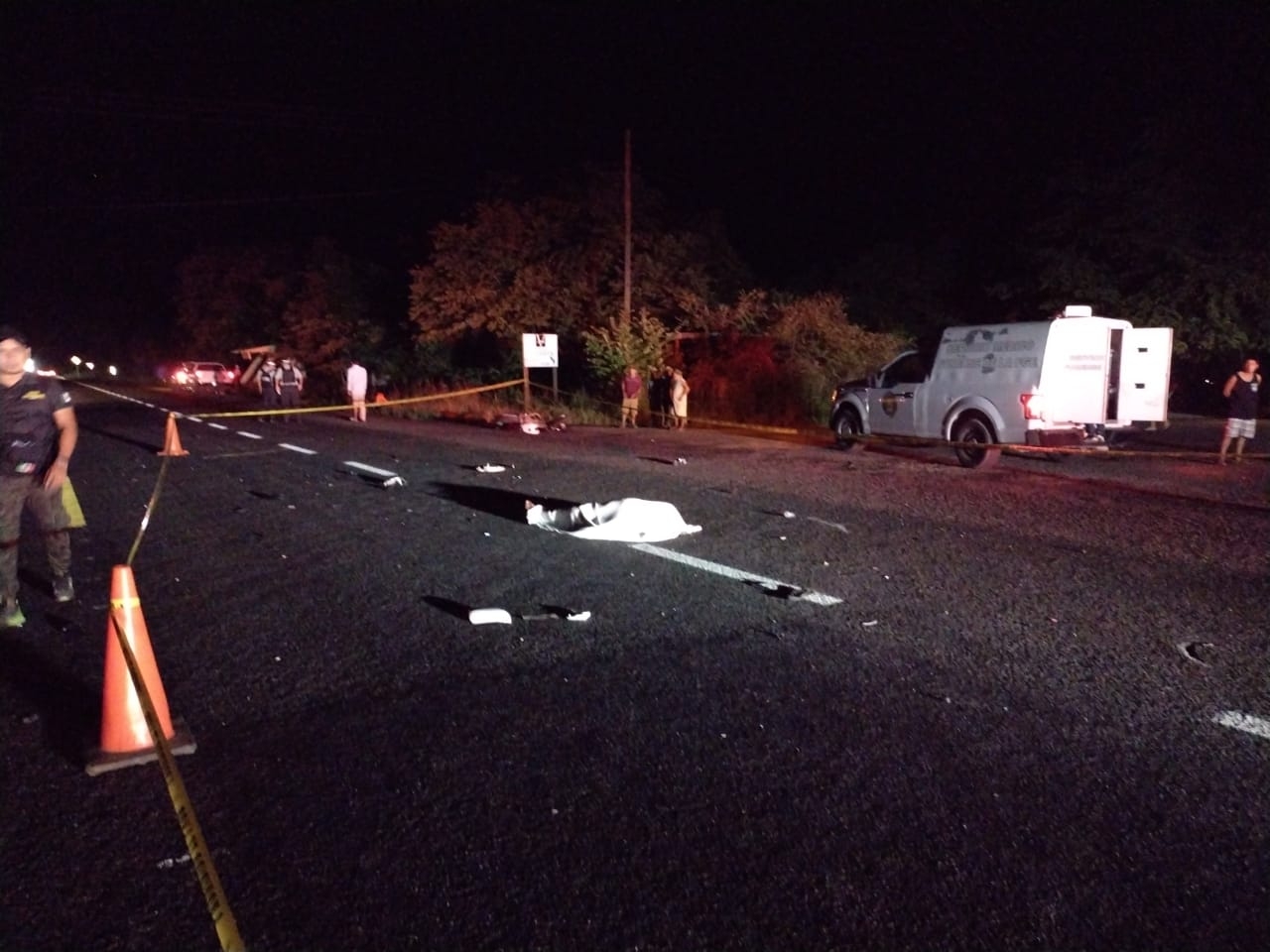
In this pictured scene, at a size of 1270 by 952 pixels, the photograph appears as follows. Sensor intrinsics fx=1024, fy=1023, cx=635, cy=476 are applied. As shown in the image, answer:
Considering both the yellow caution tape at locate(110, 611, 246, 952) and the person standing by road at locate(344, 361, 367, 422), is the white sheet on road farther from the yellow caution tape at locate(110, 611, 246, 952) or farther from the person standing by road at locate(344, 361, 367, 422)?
the person standing by road at locate(344, 361, 367, 422)

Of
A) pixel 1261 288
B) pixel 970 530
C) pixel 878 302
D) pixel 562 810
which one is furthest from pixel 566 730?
pixel 878 302

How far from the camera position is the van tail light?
1344 cm

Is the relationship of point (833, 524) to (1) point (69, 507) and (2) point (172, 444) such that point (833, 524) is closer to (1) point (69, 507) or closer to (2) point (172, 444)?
(1) point (69, 507)

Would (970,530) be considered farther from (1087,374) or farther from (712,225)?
(712,225)

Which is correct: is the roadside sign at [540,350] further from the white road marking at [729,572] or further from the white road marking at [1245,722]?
the white road marking at [1245,722]

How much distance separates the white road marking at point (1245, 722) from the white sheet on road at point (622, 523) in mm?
4980

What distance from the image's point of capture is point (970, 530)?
9.58 meters

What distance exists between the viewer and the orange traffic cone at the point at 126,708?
4.37m

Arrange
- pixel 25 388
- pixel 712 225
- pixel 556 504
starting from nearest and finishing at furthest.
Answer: pixel 25 388
pixel 556 504
pixel 712 225

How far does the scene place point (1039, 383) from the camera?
530 inches

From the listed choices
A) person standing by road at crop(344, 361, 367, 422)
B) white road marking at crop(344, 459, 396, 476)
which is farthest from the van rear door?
person standing by road at crop(344, 361, 367, 422)

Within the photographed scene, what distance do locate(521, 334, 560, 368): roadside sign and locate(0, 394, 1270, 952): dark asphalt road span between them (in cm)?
1705

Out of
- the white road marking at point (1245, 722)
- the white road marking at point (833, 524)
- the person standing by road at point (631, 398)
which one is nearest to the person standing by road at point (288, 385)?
the person standing by road at point (631, 398)

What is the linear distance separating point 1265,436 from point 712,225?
17170 millimetres
